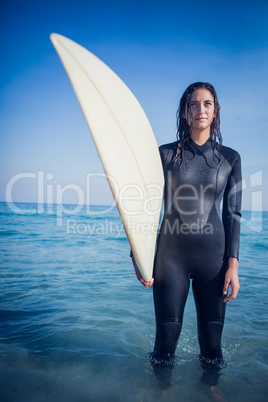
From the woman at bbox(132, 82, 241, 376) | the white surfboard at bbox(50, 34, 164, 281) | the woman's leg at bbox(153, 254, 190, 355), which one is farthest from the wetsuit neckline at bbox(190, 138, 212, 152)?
the woman's leg at bbox(153, 254, 190, 355)

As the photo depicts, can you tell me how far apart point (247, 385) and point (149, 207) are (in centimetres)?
149

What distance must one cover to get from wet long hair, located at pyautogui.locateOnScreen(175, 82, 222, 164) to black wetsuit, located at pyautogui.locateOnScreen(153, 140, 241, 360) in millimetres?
40

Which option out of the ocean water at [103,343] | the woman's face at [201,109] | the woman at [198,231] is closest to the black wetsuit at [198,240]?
the woman at [198,231]

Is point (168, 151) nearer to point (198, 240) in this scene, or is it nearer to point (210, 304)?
point (198, 240)

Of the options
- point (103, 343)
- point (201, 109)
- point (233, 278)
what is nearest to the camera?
point (233, 278)

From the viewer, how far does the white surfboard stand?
61.2 inches

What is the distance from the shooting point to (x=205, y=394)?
185 cm

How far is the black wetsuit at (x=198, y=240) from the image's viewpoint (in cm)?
171

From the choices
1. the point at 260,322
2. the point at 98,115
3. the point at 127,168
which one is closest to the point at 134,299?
the point at 260,322

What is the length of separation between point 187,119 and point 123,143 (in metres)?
0.49

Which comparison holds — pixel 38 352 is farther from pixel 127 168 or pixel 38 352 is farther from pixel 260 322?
pixel 260 322

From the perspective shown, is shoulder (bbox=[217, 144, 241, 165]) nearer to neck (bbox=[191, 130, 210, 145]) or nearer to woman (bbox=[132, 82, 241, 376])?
woman (bbox=[132, 82, 241, 376])

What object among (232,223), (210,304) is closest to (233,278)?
(210,304)

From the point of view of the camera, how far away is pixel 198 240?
1.75m
